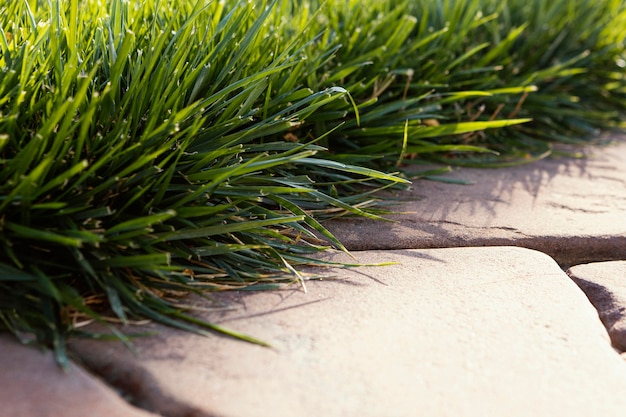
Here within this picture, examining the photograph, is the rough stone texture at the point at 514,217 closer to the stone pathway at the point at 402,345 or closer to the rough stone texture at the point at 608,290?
the stone pathway at the point at 402,345

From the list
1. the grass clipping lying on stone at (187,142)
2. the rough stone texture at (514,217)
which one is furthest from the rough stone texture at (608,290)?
the grass clipping lying on stone at (187,142)

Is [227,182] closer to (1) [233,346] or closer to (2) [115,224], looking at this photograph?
(2) [115,224]

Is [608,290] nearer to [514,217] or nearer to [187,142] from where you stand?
[514,217]

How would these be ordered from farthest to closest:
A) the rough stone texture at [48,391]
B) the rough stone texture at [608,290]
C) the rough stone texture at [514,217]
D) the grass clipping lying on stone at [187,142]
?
the rough stone texture at [514,217]
the rough stone texture at [608,290]
the grass clipping lying on stone at [187,142]
the rough stone texture at [48,391]

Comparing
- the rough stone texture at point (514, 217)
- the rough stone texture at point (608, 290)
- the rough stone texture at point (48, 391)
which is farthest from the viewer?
the rough stone texture at point (514, 217)

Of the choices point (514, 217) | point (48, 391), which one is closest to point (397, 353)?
point (48, 391)

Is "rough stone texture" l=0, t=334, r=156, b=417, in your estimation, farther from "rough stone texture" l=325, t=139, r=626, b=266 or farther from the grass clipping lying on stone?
"rough stone texture" l=325, t=139, r=626, b=266

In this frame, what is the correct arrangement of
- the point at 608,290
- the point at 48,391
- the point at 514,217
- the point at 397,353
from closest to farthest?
1. the point at 48,391
2. the point at 397,353
3. the point at 608,290
4. the point at 514,217
